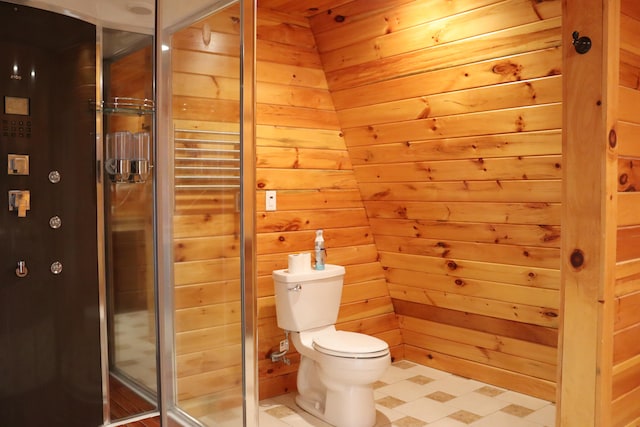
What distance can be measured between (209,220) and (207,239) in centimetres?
7

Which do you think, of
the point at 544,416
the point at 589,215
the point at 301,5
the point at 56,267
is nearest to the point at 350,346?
the point at 544,416

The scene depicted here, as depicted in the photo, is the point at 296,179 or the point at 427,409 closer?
the point at 427,409

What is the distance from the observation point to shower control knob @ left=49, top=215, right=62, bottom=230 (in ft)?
5.88

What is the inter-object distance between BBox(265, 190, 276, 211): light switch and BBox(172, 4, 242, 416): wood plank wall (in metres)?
1.13

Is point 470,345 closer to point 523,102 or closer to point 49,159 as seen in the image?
point 523,102

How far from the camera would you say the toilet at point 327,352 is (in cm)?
281

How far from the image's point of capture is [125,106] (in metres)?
1.93

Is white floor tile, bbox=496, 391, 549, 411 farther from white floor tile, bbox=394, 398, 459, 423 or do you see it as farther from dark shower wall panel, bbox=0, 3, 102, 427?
dark shower wall panel, bbox=0, 3, 102, 427

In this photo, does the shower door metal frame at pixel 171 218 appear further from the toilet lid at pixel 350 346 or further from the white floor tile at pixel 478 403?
the white floor tile at pixel 478 403

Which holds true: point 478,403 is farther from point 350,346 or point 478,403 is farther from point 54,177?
point 54,177

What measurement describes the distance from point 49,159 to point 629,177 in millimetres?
2047

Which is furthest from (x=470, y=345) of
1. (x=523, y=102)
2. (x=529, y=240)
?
(x=523, y=102)

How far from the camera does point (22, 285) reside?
1.75 metres

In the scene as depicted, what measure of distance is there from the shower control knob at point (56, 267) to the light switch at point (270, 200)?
5.33ft
